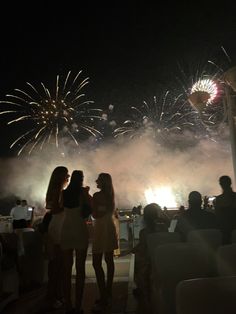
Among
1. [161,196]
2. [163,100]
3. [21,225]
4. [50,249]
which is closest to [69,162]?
[161,196]

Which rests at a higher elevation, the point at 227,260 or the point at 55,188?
the point at 55,188

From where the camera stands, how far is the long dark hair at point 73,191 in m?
4.61

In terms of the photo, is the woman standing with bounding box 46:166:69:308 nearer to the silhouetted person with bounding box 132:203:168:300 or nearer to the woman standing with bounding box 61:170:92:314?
the woman standing with bounding box 61:170:92:314

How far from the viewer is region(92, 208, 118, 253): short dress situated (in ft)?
15.7

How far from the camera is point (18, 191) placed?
140ft

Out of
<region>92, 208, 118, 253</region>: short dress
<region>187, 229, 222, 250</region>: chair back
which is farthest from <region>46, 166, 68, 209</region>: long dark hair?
<region>187, 229, 222, 250</region>: chair back

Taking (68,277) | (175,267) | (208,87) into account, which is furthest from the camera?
(208,87)

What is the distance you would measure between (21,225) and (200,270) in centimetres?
815

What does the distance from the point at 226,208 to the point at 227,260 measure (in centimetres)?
288

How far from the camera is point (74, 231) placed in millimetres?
4500

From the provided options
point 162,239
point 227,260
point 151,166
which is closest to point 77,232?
point 162,239

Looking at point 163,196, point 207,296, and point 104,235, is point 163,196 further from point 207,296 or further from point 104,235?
point 207,296

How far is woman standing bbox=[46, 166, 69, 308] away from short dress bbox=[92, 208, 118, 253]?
1.69 ft

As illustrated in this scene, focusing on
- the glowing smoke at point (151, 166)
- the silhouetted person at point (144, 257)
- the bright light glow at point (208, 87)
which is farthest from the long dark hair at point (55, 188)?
the glowing smoke at point (151, 166)
